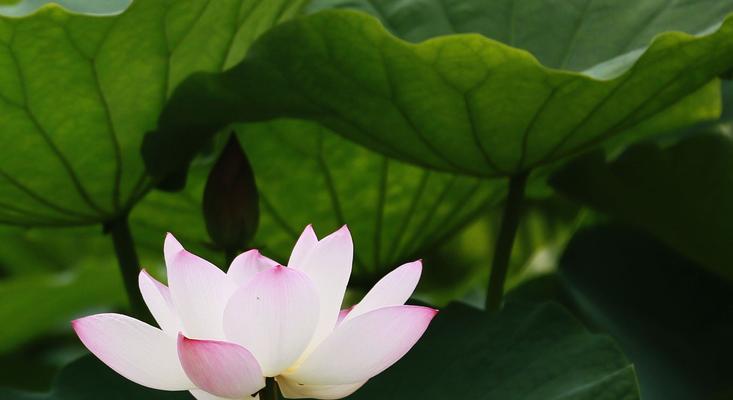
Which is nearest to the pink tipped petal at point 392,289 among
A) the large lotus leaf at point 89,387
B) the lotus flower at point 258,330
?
the lotus flower at point 258,330

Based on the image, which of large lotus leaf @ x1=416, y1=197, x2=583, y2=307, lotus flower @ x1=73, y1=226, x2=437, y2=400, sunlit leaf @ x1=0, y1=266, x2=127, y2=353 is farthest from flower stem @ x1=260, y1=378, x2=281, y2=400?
large lotus leaf @ x1=416, y1=197, x2=583, y2=307

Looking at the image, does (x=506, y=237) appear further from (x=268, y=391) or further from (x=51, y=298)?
(x=51, y=298)

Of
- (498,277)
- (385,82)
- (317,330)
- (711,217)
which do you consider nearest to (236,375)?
(317,330)

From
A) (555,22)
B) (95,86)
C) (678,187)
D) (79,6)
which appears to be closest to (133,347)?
(95,86)

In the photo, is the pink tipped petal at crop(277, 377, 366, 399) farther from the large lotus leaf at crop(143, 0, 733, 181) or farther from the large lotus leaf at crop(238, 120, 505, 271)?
the large lotus leaf at crop(238, 120, 505, 271)

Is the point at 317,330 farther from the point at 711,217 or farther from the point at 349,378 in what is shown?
the point at 711,217

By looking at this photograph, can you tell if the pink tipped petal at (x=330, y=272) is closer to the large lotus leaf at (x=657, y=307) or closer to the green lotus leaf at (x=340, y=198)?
the green lotus leaf at (x=340, y=198)
